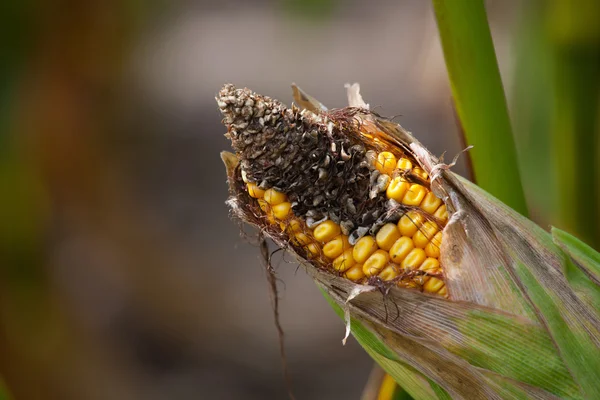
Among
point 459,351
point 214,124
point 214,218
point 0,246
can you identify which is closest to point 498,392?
point 459,351

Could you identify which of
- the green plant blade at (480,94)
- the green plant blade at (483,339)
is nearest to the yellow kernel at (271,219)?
the green plant blade at (483,339)

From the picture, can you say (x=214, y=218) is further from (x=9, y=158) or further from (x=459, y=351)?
(x=459, y=351)

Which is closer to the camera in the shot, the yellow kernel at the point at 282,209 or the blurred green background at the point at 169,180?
the yellow kernel at the point at 282,209

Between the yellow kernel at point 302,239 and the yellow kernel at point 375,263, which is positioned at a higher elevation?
the yellow kernel at point 302,239

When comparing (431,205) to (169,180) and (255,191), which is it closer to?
(255,191)

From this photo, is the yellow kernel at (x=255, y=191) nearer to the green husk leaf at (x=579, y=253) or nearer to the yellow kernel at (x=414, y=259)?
the yellow kernel at (x=414, y=259)

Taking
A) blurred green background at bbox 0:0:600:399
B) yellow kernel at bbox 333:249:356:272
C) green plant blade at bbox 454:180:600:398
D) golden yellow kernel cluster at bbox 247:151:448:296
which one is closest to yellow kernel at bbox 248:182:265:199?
golden yellow kernel cluster at bbox 247:151:448:296

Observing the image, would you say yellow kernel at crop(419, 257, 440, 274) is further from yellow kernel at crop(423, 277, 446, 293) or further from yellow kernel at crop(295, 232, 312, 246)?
yellow kernel at crop(295, 232, 312, 246)
